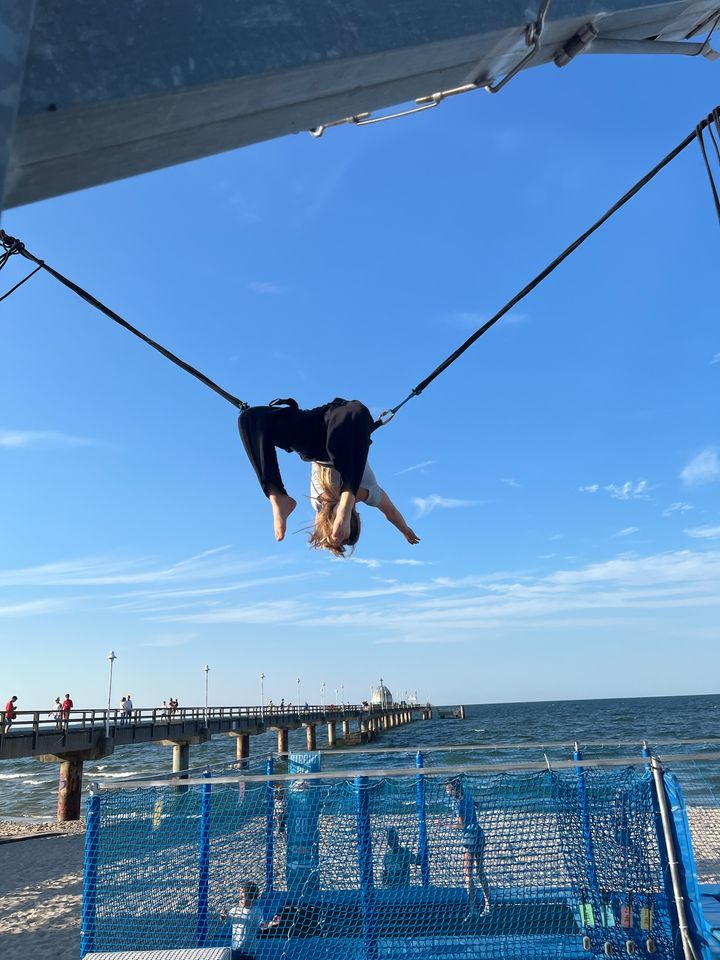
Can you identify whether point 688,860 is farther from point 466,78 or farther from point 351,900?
point 466,78

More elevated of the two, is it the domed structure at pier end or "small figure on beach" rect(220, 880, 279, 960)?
the domed structure at pier end

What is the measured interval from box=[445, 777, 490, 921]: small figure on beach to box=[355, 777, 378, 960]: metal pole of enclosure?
77cm

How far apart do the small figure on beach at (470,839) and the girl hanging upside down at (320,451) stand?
4.08 metres

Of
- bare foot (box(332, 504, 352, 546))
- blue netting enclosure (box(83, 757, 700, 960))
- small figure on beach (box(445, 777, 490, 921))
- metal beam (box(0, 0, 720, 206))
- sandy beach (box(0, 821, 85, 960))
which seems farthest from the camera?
sandy beach (box(0, 821, 85, 960))

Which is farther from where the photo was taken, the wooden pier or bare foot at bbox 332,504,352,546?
the wooden pier

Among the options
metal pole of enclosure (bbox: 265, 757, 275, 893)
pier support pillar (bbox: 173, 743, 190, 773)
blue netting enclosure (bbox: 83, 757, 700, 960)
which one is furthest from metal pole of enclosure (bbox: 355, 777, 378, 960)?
pier support pillar (bbox: 173, 743, 190, 773)

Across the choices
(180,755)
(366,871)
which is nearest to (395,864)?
(366,871)

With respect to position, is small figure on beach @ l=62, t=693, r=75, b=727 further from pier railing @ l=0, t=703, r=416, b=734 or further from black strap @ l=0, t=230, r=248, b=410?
black strap @ l=0, t=230, r=248, b=410

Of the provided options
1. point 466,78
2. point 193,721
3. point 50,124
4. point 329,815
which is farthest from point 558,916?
point 193,721

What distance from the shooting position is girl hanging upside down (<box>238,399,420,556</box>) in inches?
102

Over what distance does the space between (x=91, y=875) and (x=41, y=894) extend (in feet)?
25.1

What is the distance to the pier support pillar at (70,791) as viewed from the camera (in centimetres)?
2123

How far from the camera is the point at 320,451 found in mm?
2850

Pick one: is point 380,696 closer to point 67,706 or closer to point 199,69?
point 67,706
